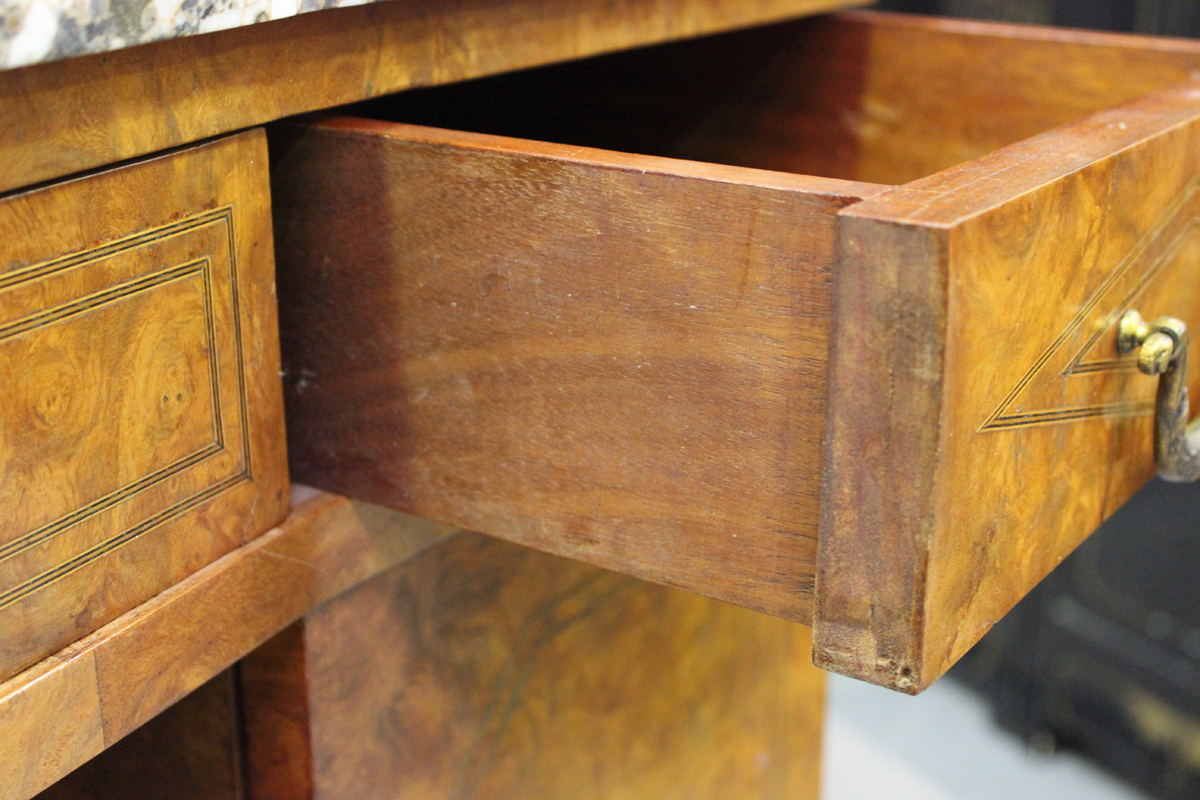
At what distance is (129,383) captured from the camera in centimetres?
40

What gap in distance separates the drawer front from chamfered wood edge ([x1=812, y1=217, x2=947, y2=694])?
0.69 ft

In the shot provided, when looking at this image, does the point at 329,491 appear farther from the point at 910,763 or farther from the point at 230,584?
the point at 910,763

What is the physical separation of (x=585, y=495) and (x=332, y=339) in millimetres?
124

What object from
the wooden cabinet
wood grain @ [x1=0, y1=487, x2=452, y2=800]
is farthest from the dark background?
wood grain @ [x1=0, y1=487, x2=452, y2=800]

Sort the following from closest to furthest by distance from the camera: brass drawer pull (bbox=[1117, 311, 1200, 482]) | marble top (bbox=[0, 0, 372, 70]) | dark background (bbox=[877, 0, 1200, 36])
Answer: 1. marble top (bbox=[0, 0, 372, 70])
2. brass drawer pull (bbox=[1117, 311, 1200, 482])
3. dark background (bbox=[877, 0, 1200, 36])

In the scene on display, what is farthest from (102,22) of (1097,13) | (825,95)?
(1097,13)

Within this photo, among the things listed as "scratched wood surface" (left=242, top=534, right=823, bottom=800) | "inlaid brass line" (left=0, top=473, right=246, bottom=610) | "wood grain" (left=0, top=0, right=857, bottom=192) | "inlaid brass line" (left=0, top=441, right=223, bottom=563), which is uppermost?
"wood grain" (left=0, top=0, right=857, bottom=192)

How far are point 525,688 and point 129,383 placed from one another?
32cm

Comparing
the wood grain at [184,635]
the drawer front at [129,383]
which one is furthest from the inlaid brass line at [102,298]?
the wood grain at [184,635]

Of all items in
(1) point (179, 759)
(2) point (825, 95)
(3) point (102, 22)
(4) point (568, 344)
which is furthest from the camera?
(2) point (825, 95)

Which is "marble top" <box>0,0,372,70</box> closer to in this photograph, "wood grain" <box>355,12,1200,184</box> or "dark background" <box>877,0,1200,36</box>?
"wood grain" <box>355,12,1200,184</box>

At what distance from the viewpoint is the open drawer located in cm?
35

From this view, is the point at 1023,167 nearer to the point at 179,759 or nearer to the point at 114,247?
the point at 114,247

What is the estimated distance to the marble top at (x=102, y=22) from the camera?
30 centimetres
